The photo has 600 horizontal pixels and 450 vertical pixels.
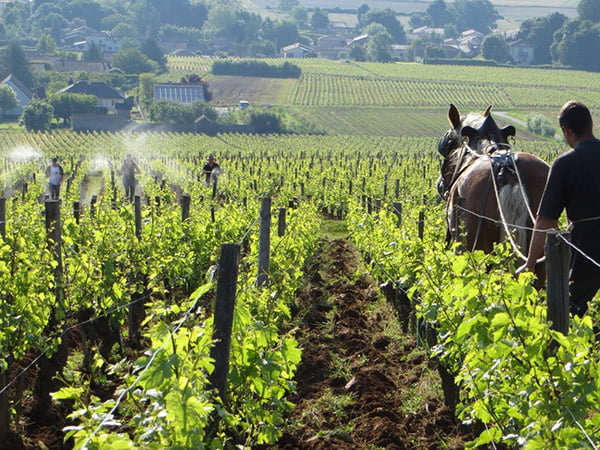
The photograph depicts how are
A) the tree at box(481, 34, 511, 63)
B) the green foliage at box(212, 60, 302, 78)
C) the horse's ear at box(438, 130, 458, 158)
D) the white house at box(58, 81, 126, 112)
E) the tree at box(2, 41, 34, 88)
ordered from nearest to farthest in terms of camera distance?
the horse's ear at box(438, 130, 458, 158)
the white house at box(58, 81, 126, 112)
the tree at box(2, 41, 34, 88)
the green foliage at box(212, 60, 302, 78)
the tree at box(481, 34, 511, 63)

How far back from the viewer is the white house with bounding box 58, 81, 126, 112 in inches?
3730

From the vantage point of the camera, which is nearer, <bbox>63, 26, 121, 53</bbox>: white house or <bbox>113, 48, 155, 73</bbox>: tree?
<bbox>113, 48, 155, 73</bbox>: tree

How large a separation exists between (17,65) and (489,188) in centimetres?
11495

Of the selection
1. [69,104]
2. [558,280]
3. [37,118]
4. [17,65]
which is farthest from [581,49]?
[558,280]

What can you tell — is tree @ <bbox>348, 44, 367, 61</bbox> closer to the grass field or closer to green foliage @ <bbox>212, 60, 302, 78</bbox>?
the grass field

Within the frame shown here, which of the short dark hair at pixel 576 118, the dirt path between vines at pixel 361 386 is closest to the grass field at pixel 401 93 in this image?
the dirt path between vines at pixel 361 386

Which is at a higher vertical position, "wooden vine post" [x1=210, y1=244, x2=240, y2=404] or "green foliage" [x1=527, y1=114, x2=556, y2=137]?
"wooden vine post" [x1=210, y1=244, x2=240, y2=404]

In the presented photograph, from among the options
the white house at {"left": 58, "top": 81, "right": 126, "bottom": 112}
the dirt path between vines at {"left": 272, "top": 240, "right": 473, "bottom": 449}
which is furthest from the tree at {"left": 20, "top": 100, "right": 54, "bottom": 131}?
the dirt path between vines at {"left": 272, "top": 240, "right": 473, "bottom": 449}

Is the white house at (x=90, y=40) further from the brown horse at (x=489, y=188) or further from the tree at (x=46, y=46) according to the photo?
the brown horse at (x=489, y=188)

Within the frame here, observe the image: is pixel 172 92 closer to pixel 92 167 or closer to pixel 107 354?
pixel 92 167

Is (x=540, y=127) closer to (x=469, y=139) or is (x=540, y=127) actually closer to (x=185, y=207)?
(x=185, y=207)

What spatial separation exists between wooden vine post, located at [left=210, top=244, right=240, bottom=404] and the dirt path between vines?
1774 mm

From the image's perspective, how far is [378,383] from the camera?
23.2 ft

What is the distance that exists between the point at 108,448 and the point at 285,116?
8197cm
